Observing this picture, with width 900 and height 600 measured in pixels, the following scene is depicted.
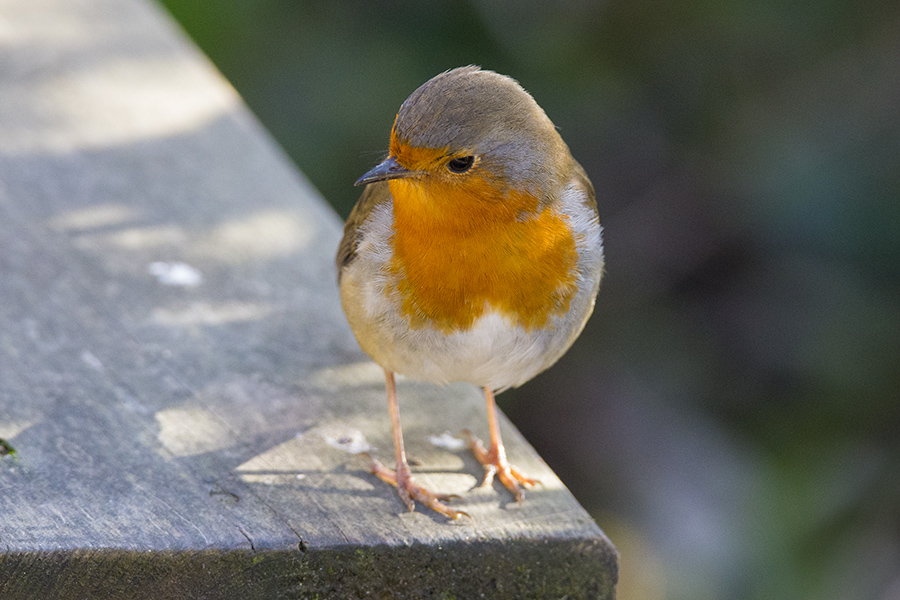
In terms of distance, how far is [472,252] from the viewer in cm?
193

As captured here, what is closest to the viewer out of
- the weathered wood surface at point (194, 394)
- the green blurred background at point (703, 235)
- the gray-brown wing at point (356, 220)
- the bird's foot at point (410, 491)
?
the weathered wood surface at point (194, 394)

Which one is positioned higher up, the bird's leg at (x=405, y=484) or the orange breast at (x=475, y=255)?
the orange breast at (x=475, y=255)

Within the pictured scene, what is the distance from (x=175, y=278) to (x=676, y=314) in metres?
2.40

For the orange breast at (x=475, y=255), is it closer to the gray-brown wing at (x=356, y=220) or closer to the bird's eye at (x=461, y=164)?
the bird's eye at (x=461, y=164)

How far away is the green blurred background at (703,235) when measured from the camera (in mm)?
3537

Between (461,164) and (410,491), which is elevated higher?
(461,164)

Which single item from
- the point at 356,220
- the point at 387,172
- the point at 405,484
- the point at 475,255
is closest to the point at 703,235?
the point at 356,220

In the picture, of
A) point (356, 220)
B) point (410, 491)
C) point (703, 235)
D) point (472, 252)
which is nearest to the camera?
point (410, 491)

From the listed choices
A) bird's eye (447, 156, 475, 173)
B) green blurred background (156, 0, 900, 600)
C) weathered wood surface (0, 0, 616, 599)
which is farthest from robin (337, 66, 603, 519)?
green blurred background (156, 0, 900, 600)

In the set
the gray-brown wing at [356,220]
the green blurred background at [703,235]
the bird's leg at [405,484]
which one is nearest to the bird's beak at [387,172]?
the gray-brown wing at [356,220]

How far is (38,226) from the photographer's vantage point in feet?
7.96

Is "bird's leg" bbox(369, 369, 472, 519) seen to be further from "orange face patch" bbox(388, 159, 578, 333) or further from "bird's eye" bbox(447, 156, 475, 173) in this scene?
"bird's eye" bbox(447, 156, 475, 173)

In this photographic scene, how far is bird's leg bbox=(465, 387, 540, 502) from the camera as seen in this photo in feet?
6.22

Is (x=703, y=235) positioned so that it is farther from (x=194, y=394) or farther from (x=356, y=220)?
(x=194, y=394)
